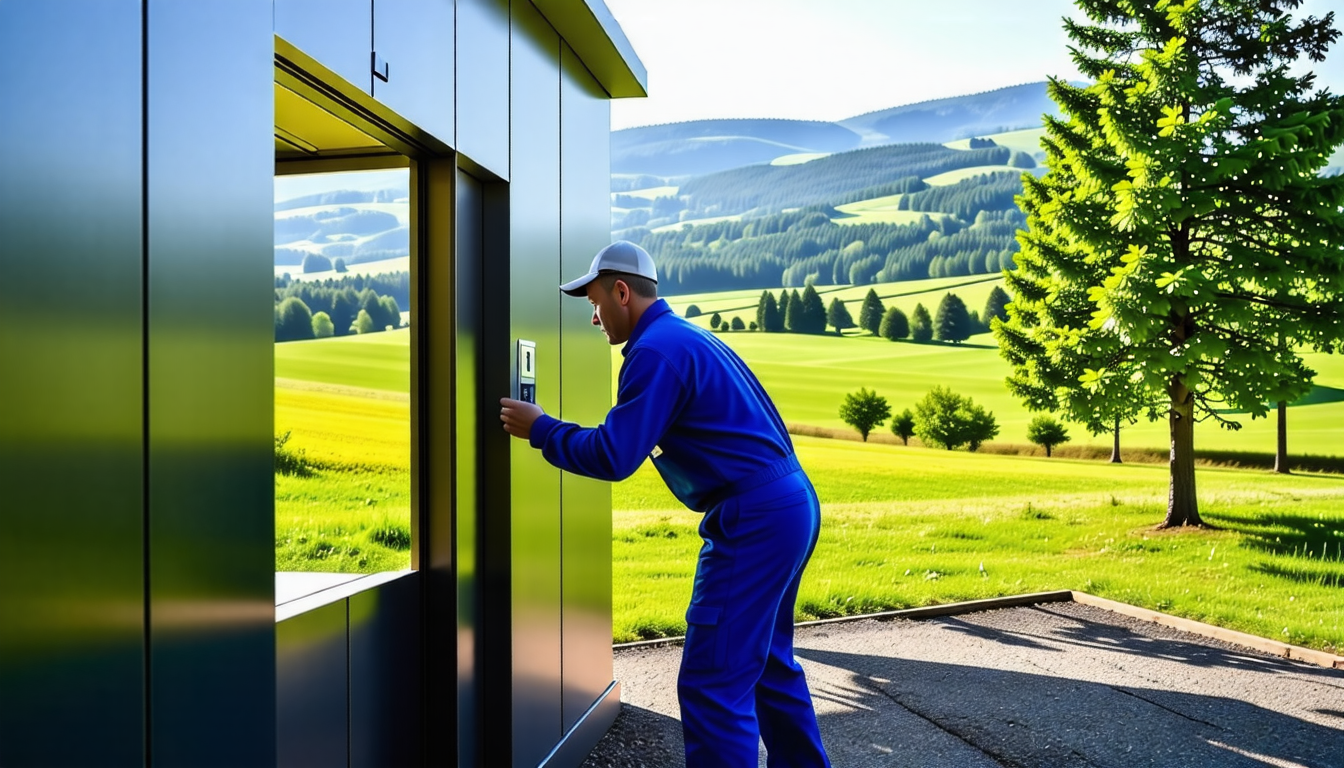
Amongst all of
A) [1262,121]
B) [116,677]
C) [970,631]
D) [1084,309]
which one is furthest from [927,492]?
[116,677]

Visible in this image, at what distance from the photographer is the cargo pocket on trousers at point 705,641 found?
3373mm

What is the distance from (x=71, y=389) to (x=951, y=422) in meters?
34.1

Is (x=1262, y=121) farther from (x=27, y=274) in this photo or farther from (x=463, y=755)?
(x=27, y=274)

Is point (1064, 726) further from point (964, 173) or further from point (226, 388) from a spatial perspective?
point (964, 173)

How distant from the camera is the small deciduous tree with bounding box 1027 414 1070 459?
32719mm

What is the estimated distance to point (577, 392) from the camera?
5129 millimetres

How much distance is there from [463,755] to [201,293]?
2.50 m

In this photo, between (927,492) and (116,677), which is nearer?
(116,677)

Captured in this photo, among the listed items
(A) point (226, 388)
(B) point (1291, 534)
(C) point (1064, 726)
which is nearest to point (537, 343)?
(A) point (226, 388)

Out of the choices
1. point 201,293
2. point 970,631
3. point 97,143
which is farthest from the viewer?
point 970,631

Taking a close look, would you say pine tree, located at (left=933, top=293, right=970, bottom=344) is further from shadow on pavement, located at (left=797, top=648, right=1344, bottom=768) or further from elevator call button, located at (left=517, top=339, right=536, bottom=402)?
elevator call button, located at (left=517, top=339, right=536, bottom=402)

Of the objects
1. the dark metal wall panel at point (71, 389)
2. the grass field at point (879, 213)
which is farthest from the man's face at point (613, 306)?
the grass field at point (879, 213)

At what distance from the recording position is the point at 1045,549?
15.6 m

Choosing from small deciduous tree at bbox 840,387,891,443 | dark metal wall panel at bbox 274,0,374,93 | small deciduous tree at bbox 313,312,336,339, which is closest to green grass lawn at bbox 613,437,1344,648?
small deciduous tree at bbox 313,312,336,339
